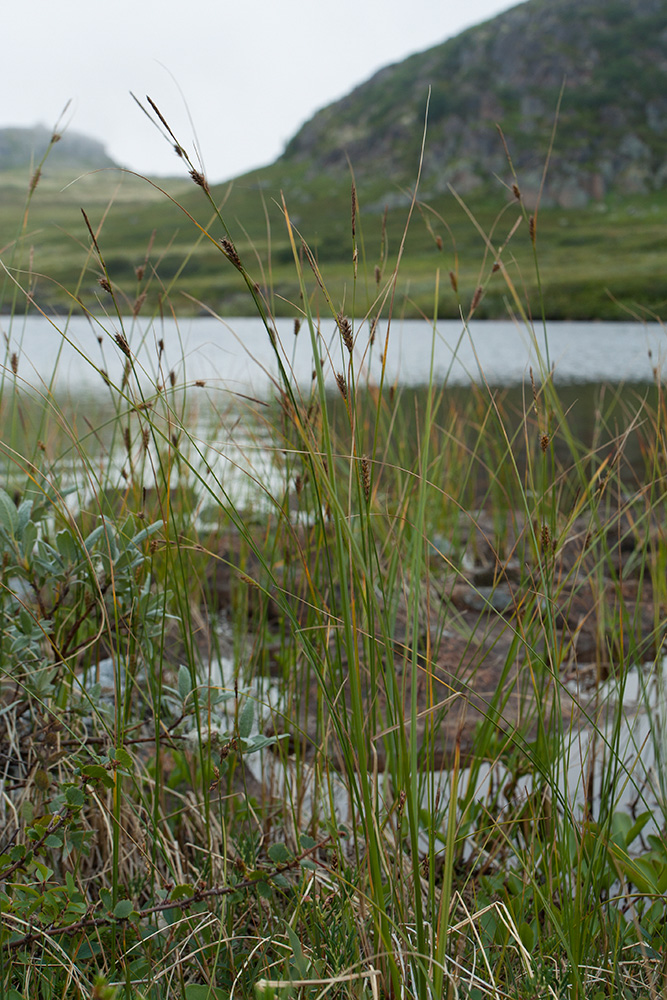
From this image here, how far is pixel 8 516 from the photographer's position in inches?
42.8

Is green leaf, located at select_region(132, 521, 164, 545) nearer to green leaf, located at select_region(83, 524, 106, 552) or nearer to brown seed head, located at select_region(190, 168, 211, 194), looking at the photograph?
green leaf, located at select_region(83, 524, 106, 552)

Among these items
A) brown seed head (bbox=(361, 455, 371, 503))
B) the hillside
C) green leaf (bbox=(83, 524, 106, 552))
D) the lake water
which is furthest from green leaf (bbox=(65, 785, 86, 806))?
the hillside

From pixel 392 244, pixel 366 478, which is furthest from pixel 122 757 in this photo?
pixel 392 244

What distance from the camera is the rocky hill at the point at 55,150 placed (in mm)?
130125

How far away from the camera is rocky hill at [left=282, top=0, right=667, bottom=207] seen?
210ft

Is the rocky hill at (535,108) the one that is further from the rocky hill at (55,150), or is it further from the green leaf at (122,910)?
the rocky hill at (55,150)

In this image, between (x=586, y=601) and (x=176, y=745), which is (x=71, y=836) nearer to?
(x=176, y=745)

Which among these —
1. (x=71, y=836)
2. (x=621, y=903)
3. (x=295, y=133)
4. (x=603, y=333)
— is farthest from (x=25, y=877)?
(x=295, y=133)

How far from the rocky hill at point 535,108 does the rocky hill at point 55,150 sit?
70.8 m

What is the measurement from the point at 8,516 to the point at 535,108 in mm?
81519

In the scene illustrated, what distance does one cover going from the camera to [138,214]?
234 feet

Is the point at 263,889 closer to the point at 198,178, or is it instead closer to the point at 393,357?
the point at 198,178

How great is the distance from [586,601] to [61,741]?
2082mm

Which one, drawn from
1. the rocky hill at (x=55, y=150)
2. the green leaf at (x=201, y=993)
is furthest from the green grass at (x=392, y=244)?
the rocky hill at (x=55, y=150)
